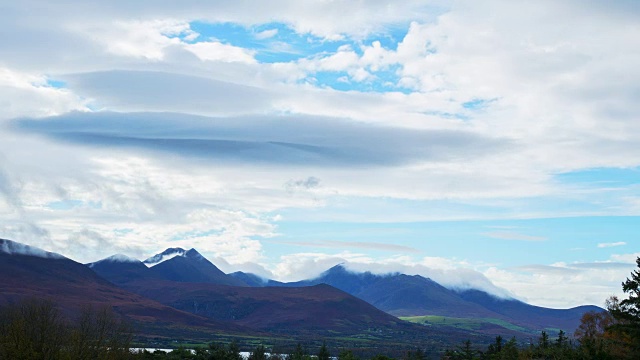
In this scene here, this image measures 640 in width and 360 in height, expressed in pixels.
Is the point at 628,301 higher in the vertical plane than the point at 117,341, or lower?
higher

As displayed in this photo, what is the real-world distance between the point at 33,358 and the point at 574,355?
262 ft

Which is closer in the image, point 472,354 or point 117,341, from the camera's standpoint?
point 117,341

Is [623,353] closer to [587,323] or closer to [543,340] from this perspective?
[543,340]

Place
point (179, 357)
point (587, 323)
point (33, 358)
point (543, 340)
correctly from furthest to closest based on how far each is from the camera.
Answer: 1. point (587, 323)
2. point (543, 340)
3. point (179, 357)
4. point (33, 358)

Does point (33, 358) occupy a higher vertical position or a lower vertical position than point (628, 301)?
lower

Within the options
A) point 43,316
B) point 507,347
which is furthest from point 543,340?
point 43,316

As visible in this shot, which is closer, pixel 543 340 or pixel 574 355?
pixel 574 355

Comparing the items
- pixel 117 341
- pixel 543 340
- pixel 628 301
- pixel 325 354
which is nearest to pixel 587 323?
pixel 543 340

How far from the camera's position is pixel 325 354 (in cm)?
15612

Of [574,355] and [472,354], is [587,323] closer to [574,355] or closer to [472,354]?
[472,354]

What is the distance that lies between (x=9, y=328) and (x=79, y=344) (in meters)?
10.2

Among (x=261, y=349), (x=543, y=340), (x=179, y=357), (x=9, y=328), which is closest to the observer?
(x=9, y=328)

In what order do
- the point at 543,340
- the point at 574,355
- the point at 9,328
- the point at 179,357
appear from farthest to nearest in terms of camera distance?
the point at 543,340 → the point at 179,357 → the point at 574,355 → the point at 9,328

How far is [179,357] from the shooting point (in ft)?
460
